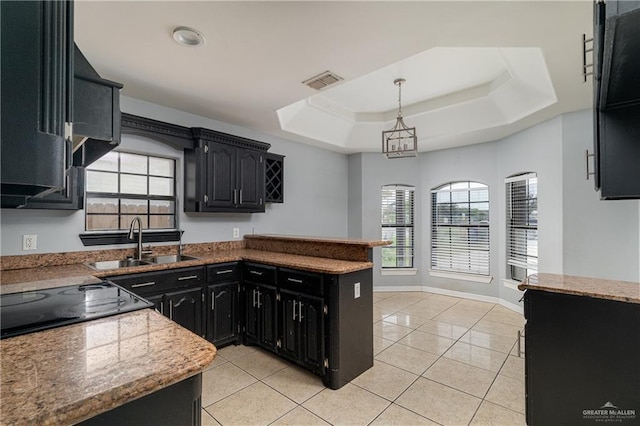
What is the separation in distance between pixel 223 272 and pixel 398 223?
3597mm

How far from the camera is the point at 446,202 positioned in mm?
5477

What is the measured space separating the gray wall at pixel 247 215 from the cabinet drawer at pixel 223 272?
0.74 meters

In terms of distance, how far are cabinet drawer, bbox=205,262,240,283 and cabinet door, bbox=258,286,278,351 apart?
1.19ft

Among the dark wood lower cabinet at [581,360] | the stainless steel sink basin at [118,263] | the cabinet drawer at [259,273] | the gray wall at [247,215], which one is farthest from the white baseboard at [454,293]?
the stainless steel sink basin at [118,263]

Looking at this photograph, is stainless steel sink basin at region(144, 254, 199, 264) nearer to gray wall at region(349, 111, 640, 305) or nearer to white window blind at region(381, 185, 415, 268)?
gray wall at region(349, 111, 640, 305)

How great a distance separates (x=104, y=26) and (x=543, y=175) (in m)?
4.89

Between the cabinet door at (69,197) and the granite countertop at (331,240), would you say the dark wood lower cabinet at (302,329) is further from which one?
the cabinet door at (69,197)

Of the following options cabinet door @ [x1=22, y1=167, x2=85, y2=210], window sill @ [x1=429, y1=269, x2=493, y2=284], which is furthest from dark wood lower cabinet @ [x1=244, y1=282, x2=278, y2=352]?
window sill @ [x1=429, y1=269, x2=493, y2=284]

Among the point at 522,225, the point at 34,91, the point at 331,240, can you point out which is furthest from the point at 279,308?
the point at 522,225

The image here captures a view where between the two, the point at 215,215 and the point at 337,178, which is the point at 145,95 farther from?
the point at 337,178

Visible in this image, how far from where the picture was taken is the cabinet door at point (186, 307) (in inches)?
109

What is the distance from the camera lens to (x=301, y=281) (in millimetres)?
2684

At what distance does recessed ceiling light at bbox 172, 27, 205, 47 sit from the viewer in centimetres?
205

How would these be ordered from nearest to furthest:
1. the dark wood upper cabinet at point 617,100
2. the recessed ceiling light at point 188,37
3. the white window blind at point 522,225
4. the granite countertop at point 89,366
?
the granite countertop at point 89,366 → the dark wood upper cabinet at point 617,100 → the recessed ceiling light at point 188,37 → the white window blind at point 522,225
